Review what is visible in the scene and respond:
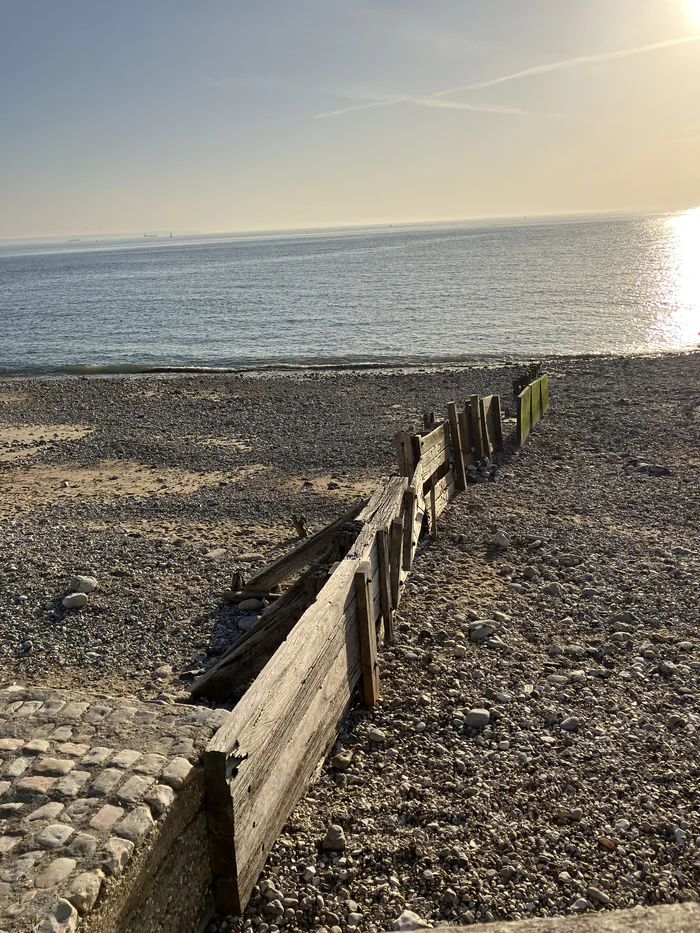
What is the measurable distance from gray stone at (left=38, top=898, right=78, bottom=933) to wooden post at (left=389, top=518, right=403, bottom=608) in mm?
5359

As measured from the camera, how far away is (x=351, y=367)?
107 ft

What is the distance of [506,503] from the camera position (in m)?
12.6

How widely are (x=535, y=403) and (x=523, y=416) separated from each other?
68.7 inches

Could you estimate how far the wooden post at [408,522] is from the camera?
9.60m

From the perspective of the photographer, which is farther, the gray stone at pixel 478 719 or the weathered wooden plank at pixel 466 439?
the weathered wooden plank at pixel 466 439

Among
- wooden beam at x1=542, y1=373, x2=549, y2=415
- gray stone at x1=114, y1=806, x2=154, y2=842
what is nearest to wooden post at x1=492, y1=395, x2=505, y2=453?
wooden beam at x1=542, y1=373, x2=549, y2=415

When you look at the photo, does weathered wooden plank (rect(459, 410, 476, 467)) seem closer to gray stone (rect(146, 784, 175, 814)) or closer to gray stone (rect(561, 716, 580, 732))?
gray stone (rect(561, 716, 580, 732))

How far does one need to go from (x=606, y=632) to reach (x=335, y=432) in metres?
11.1

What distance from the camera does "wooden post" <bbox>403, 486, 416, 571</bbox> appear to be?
9.60 metres

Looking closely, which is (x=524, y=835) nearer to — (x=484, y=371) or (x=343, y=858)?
(x=343, y=858)

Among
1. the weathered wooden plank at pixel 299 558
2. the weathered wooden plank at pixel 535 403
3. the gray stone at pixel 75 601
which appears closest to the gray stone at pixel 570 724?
the weathered wooden plank at pixel 299 558

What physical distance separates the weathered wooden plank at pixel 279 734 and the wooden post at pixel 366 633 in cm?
8

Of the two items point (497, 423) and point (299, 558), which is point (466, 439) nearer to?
point (497, 423)

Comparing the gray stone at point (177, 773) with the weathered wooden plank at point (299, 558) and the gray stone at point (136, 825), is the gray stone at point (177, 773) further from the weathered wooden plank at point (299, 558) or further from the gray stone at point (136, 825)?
the weathered wooden plank at point (299, 558)
